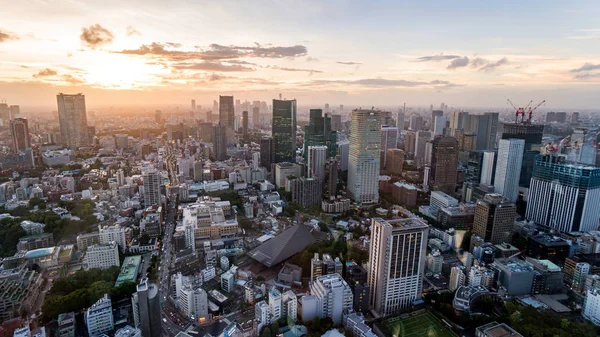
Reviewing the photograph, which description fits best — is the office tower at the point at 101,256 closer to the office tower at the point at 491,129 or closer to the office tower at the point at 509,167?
the office tower at the point at 509,167

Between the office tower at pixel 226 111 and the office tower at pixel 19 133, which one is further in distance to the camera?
the office tower at pixel 226 111

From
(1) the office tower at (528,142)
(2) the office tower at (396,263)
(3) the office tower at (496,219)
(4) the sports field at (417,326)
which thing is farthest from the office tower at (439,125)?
(4) the sports field at (417,326)

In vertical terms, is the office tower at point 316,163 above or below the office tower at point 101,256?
above

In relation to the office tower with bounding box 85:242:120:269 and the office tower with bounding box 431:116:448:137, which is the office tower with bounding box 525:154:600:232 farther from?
the office tower with bounding box 431:116:448:137

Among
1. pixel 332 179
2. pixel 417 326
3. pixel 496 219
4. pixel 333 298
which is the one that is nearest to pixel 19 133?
pixel 332 179

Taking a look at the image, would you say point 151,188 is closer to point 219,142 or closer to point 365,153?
point 365,153

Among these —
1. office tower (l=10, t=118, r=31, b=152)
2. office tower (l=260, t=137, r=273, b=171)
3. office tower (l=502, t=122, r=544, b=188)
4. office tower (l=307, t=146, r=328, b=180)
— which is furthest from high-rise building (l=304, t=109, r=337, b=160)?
office tower (l=10, t=118, r=31, b=152)

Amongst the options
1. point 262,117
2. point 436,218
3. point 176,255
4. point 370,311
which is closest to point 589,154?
point 436,218
